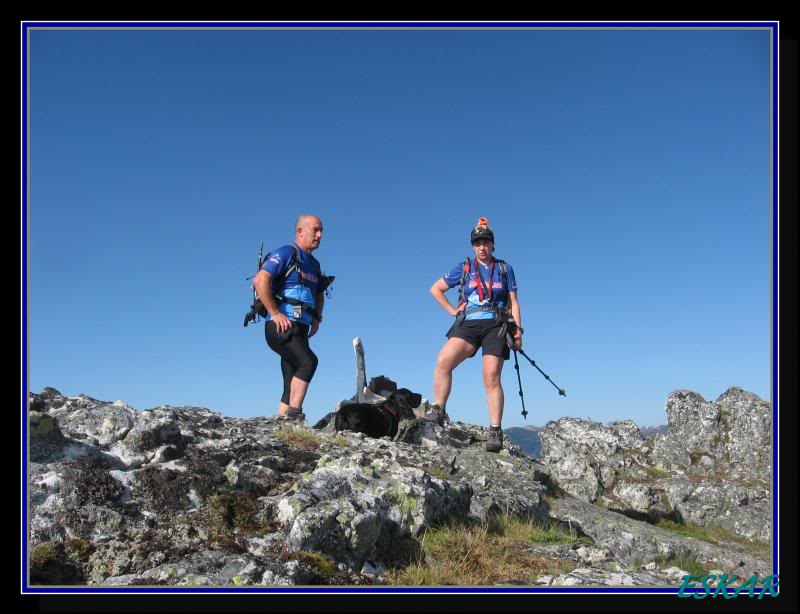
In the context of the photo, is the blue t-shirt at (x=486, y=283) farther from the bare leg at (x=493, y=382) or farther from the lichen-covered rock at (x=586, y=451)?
the lichen-covered rock at (x=586, y=451)

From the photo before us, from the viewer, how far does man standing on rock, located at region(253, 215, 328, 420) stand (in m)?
8.80

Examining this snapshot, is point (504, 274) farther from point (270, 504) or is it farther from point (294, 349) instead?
point (270, 504)

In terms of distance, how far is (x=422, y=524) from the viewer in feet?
17.1

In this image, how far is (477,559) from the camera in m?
4.77

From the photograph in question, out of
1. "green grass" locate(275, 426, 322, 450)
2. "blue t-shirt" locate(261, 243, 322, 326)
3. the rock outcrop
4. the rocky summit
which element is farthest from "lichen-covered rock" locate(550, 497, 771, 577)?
"blue t-shirt" locate(261, 243, 322, 326)

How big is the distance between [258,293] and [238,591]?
18.7 feet

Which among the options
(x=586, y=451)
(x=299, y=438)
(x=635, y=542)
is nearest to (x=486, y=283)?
(x=299, y=438)

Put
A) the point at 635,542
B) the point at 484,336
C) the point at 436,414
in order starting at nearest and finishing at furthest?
the point at 635,542 → the point at 484,336 → the point at 436,414

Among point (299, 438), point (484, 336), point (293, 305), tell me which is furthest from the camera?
point (484, 336)

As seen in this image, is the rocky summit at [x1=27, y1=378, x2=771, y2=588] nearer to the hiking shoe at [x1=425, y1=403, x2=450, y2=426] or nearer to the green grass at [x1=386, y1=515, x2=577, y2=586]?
the green grass at [x1=386, y1=515, x2=577, y2=586]

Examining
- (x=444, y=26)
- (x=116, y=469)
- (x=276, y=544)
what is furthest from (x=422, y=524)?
(x=444, y=26)

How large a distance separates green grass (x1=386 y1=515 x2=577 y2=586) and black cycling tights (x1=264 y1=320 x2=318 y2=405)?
4.08 metres

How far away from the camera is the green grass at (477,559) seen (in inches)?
174

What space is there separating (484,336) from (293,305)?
3.22 m
